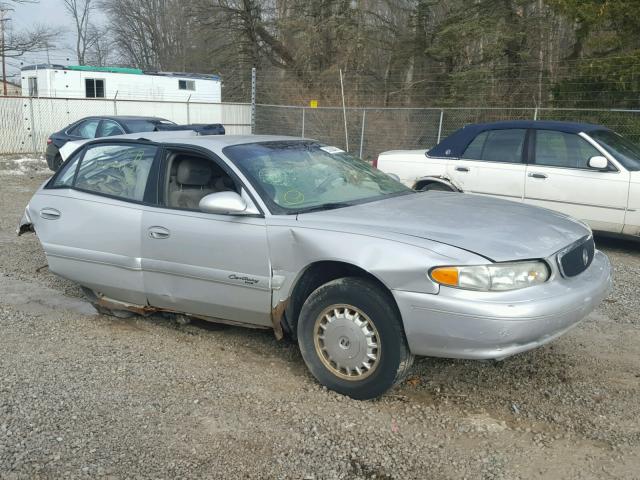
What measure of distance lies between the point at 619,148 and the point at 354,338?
551cm

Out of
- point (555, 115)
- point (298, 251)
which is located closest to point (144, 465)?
point (298, 251)

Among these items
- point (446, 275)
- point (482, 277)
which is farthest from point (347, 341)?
point (482, 277)

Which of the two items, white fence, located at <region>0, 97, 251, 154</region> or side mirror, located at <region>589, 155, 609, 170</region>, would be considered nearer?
side mirror, located at <region>589, 155, 609, 170</region>

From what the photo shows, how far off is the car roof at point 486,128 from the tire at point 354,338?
205 inches

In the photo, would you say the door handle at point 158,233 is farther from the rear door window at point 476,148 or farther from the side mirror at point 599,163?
the side mirror at point 599,163

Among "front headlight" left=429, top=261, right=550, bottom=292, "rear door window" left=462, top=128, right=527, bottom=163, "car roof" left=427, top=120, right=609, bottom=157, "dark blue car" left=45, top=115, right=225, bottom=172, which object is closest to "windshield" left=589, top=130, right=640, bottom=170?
"car roof" left=427, top=120, right=609, bottom=157

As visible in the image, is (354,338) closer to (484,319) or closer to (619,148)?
(484,319)

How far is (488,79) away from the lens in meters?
19.9

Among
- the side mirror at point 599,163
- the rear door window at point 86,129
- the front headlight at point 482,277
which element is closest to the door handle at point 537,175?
the side mirror at point 599,163

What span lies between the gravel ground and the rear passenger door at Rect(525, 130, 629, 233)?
2687mm

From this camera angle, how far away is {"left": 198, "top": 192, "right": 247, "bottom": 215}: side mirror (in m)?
3.90

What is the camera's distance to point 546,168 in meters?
7.69

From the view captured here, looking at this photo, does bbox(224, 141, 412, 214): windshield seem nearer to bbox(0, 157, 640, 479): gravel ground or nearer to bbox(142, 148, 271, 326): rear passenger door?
bbox(142, 148, 271, 326): rear passenger door

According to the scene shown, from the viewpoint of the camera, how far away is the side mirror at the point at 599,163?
23.8 ft
